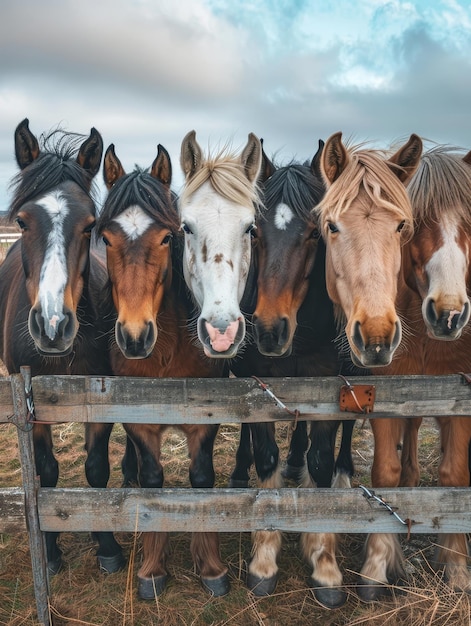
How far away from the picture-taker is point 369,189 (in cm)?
275

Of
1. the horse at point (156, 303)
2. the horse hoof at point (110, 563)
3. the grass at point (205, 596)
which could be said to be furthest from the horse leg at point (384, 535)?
the horse hoof at point (110, 563)

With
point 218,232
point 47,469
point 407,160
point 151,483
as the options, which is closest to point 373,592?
point 151,483

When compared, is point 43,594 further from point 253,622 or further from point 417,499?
point 417,499

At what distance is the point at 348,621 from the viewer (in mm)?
2795

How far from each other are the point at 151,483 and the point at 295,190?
232 cm

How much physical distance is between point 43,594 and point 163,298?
201 centimetres

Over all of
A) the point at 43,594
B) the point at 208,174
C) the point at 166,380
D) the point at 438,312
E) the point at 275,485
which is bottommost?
the point at 43,594

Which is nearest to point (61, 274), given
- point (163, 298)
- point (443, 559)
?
point (163, 298)

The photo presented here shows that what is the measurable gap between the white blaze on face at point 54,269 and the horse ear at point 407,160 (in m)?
2.21

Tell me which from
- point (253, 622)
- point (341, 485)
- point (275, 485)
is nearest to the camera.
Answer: point (253, 622)

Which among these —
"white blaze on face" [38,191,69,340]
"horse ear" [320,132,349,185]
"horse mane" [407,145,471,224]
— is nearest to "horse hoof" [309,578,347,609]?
"white blaze on face" [38,191,69,340]

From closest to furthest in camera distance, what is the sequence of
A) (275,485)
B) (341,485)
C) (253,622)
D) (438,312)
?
(438,312) < (253,622) < (275,485) < (341,485)

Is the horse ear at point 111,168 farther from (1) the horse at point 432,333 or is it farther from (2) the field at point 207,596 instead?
(1) the horse at point 432,333

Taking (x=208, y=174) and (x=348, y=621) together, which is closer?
(x=348, y=621)
